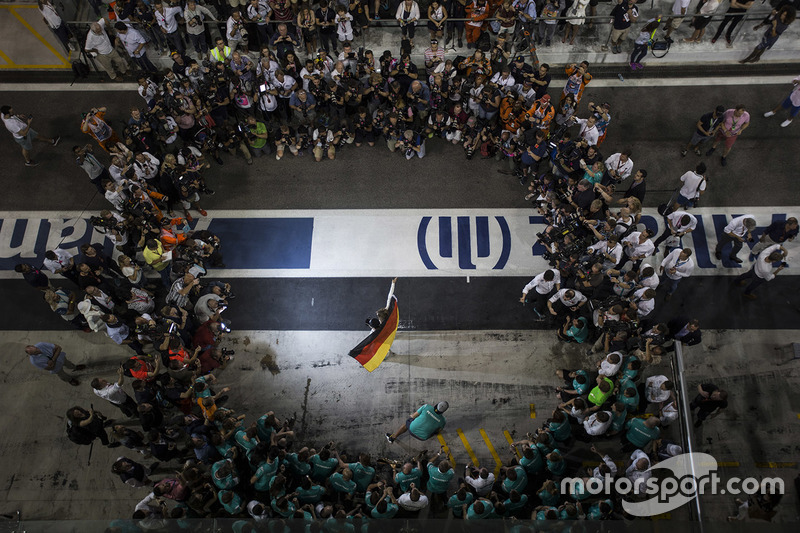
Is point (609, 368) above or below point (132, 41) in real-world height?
below

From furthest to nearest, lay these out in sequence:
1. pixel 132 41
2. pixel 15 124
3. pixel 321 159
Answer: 1. pixel 132 41
2. pixel 321 159
3. pixel 15 124

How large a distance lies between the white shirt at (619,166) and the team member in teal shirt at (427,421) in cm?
651

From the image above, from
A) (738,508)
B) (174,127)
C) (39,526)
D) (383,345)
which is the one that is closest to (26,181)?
(174,127)

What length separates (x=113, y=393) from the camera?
34.8 ft

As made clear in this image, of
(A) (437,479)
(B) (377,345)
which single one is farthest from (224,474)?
(B) (377,345)

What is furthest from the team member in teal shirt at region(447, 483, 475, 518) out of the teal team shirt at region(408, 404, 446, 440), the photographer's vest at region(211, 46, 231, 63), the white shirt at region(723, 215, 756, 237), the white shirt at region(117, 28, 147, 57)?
the white shirt at region(117, 28, 147, 57)

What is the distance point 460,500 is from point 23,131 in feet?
43.8

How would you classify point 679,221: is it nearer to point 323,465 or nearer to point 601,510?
point 601,510

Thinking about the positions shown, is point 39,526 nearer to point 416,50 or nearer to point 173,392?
point 173,392

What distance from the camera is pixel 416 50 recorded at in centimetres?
1692

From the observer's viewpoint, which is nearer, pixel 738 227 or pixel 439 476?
pixel 439 476

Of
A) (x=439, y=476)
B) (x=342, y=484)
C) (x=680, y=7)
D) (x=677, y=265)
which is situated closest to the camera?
(x=342, y=484)


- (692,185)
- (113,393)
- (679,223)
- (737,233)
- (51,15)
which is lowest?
(113,393)

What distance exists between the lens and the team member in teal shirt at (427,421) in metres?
10.5
